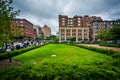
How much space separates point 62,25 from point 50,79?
4554 inches

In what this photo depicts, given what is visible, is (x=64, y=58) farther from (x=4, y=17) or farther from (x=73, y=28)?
(x=73, y=28)

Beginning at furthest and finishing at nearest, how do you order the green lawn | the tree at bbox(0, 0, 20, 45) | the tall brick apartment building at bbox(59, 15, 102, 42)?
the tall brick apartment building at bbox(59, 15, 102, 42) → the tree at bbox(0, 0, 20, 45) → the green lawn

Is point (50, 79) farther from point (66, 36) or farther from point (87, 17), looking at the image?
point (87, 17)

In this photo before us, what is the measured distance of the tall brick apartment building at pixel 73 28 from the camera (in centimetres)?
11938

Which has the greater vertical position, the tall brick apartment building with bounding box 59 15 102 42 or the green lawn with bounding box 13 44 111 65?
the tall brick apartment building with bounding box 59 15 102 42

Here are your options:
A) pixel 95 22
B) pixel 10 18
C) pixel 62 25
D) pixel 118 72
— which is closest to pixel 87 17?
pixel 95 22

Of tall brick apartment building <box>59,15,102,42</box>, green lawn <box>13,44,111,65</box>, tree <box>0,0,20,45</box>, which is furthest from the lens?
tall brick apartment building <box>59,15,102,42</box>

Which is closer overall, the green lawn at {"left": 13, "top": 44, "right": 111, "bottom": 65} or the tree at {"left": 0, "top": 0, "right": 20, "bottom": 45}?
the green lawn at {"left": 13, "top": 44, "right": 111, "bottom": 65}

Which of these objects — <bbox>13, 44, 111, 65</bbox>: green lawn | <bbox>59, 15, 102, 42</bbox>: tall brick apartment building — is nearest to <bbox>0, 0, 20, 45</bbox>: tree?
<bbox>13, 44, 111, 65</bbox>: green lawn

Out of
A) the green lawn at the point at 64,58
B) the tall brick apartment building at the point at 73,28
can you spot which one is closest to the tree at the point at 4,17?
the green lawn at the point at 64,58

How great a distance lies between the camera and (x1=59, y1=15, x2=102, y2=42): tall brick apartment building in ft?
392

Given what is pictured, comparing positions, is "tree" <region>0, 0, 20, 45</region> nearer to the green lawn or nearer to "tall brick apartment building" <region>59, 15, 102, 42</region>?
the green lawn

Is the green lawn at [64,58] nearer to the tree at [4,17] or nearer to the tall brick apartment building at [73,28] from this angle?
the tree at [4,17]

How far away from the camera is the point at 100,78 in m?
4.99
